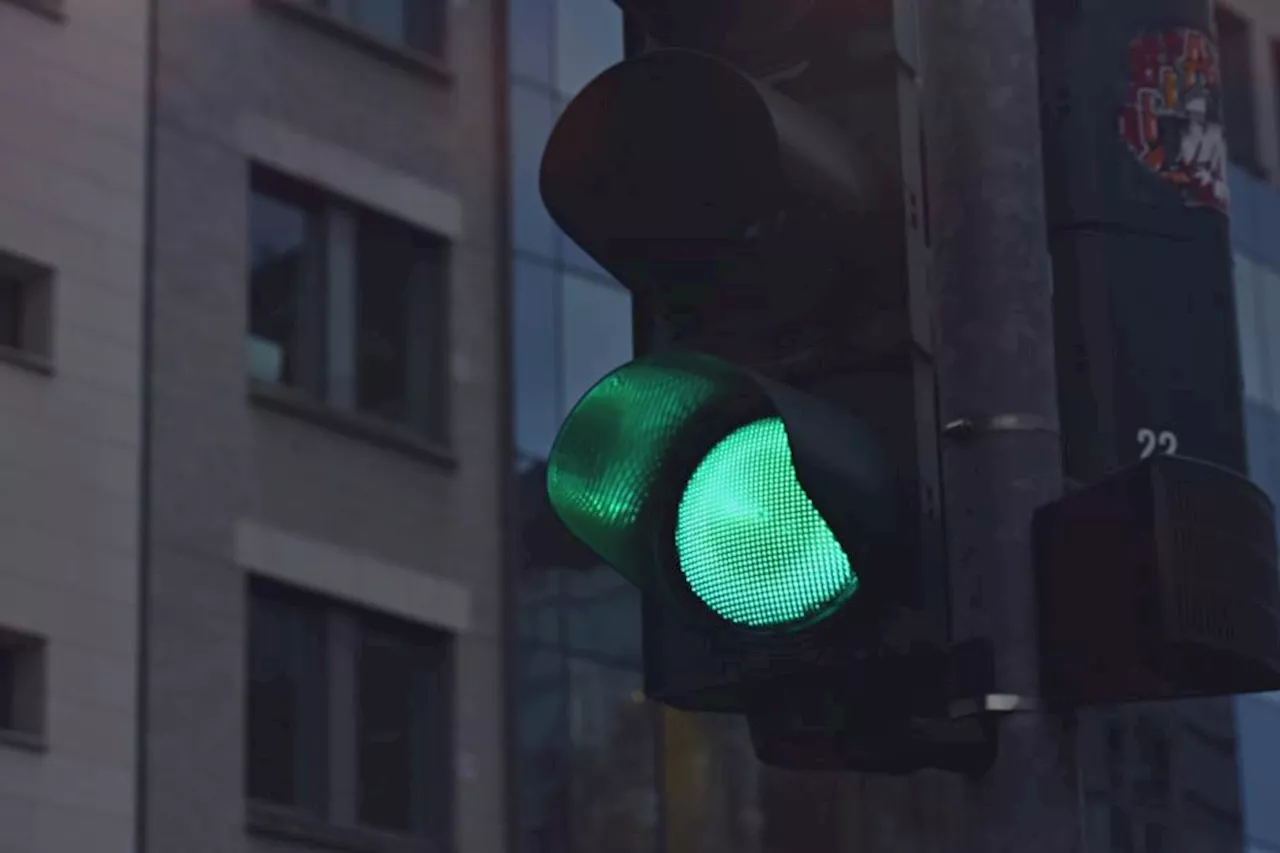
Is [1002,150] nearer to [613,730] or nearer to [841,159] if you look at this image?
[841,159]

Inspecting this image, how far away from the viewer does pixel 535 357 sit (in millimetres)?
21562

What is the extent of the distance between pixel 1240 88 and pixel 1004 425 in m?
27.9

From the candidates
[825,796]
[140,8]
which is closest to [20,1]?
[140,8]

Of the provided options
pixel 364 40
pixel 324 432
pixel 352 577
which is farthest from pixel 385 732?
pixel 364 40

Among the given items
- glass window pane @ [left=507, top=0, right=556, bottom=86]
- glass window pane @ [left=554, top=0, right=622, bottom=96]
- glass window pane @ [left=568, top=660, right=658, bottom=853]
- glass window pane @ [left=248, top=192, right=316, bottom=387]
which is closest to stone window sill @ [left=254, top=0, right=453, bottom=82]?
glass window pane @ [left=507, top=0, right=556, bottom=86]

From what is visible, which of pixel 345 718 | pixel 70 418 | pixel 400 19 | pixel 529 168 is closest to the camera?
pixel 70 418

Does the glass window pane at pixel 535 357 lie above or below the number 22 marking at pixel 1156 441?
above

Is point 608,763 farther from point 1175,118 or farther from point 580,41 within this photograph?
point 1175,118

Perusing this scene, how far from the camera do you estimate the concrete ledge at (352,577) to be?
62.5 ft

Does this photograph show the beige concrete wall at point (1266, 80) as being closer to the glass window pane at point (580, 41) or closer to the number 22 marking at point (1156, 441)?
the glass window pane at point (580, 41)

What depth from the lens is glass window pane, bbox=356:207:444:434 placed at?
67.8 feet

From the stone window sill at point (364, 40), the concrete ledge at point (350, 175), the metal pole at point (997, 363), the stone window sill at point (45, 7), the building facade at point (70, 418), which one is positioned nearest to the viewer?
the metal pole at point (997, 363)

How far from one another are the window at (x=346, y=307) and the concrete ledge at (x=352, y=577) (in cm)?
115

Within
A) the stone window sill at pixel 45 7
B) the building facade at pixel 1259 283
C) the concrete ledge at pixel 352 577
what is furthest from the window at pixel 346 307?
the building facade at pixel 1259 283
